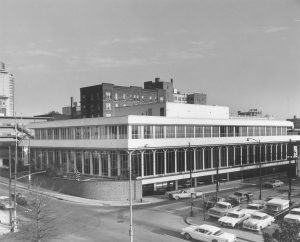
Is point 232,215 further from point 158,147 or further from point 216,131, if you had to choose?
point 216,131

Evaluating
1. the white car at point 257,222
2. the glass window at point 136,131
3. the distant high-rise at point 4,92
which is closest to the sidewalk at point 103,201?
the glass window at point 136,131

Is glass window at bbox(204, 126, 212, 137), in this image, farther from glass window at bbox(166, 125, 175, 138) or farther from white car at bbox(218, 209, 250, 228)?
white car at bbox(218, 209, 250, 228)

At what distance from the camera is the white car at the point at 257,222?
117ft

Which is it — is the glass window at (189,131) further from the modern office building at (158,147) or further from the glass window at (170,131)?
the glass window at (170,131)

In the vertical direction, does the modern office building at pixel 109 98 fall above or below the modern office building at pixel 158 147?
above

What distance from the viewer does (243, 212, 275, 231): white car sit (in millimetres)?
35719

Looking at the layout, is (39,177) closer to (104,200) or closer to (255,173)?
(104,200)

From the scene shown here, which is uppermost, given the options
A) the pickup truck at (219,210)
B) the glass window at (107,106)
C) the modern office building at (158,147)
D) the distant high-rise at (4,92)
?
the distant high-rise at (4,92)

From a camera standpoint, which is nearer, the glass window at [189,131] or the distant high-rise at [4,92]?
the glass window at [189,131]

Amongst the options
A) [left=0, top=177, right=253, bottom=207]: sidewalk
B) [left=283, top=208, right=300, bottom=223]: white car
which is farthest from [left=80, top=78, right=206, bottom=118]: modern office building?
[left=283, top=208, right=300, bottom=223]: white car

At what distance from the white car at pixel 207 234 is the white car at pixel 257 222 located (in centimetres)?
416

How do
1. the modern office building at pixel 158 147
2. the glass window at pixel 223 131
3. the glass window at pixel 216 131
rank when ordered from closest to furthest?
the modern office building at pixel 158 147 → the glass window at pixel 216 131 → the glass window at pixel 223 131

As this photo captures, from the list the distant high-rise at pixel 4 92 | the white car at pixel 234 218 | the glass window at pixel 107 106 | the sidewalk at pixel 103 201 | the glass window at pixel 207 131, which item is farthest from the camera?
the distant high-rise at pixel 4 92

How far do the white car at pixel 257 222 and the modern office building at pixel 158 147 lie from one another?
16697mm
